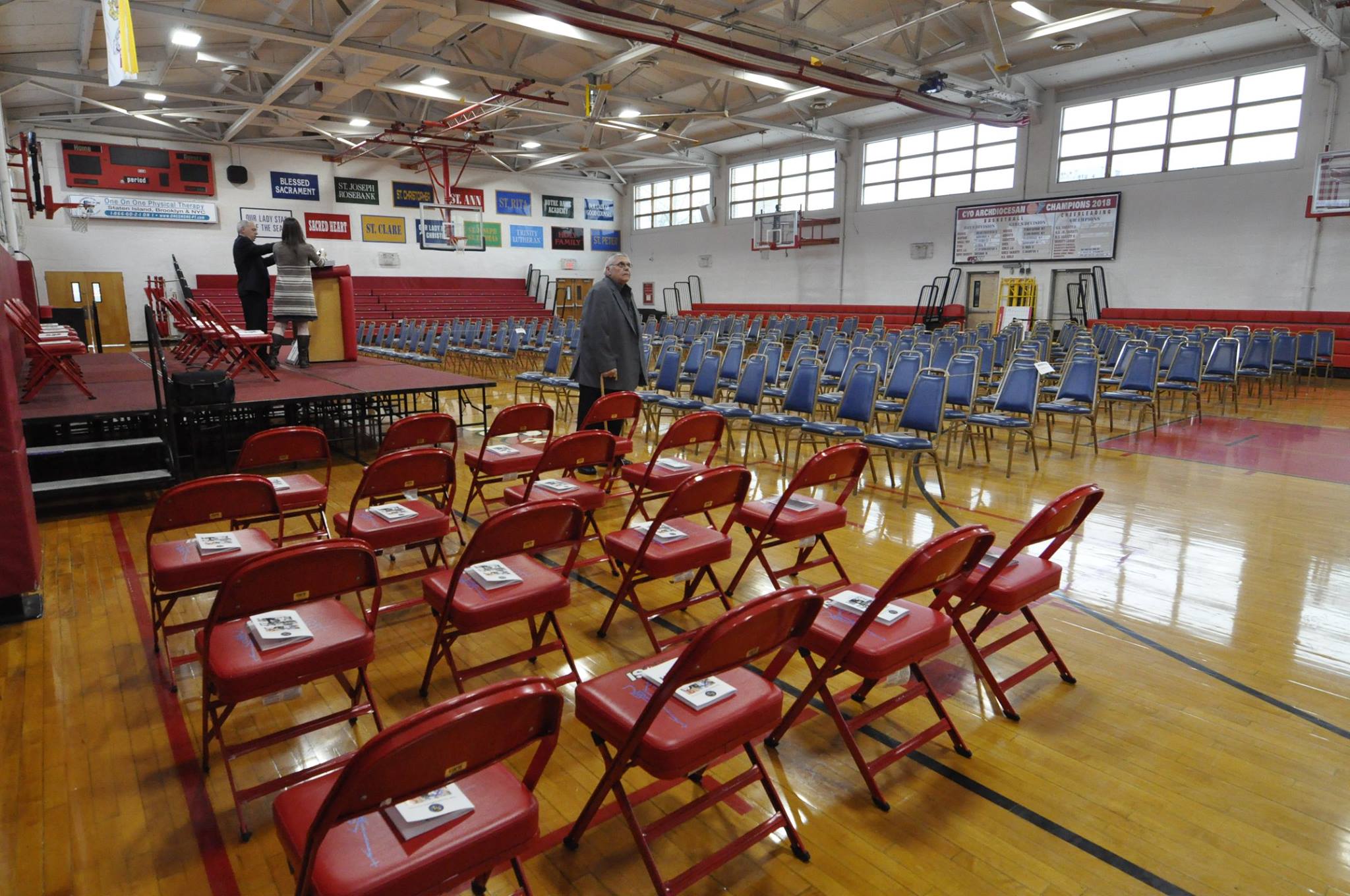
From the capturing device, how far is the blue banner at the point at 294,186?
20.9 metres

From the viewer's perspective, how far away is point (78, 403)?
5.56 metres

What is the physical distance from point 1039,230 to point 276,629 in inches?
690

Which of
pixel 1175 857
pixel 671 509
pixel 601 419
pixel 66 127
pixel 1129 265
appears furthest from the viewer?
pixel 66 127

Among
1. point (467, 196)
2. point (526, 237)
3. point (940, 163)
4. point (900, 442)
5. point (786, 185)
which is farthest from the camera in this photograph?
point (526, 237)

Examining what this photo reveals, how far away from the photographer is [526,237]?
2586 centimetres

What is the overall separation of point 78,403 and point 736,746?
19.9ft

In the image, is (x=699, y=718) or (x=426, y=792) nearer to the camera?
(x=426, y=792)

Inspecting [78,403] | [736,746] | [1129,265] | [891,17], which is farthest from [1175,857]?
[1129,265]

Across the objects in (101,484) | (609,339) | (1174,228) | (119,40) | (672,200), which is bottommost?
(101,484)

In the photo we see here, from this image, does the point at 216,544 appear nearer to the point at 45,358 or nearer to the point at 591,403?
the point at 591,403

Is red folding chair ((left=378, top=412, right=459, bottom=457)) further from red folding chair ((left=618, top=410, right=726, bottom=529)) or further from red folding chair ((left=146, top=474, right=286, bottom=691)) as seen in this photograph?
red folding chair ((left=146, top=474, right=286, bottom=691))

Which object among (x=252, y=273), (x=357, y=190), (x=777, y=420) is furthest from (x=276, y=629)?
(x=357, y=190)

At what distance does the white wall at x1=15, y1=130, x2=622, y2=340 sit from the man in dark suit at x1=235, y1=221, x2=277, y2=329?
13679mm

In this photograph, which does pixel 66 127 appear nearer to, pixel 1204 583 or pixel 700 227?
pixel 700 227
